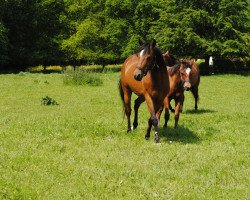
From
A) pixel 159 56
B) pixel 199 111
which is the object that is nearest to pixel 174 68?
pixel 159 56

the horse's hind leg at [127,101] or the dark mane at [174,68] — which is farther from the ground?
the dark mane at [174,68]

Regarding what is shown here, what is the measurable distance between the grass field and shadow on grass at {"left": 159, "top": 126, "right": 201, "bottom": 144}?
3cm

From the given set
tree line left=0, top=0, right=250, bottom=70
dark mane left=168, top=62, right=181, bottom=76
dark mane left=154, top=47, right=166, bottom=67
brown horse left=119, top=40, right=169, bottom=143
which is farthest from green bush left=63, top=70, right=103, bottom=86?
tree line left=0, top=0, right=250, bottom=70

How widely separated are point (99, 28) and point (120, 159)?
55155 millimetres

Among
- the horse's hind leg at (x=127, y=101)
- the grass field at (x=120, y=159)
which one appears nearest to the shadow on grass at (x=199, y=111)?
the grass field at (x=120, y=159)

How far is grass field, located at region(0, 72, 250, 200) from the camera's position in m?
7.50

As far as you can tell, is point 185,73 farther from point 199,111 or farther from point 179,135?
point 179,135

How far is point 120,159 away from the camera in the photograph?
9.73 m

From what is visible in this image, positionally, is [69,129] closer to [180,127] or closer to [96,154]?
[96,154]

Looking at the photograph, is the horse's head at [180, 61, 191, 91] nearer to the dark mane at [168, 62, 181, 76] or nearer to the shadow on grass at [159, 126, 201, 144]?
the dark mane at [168, 62, 181, 76]

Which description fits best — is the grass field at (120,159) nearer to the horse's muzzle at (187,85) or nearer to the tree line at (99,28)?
the horse's muzzle at (187,85)

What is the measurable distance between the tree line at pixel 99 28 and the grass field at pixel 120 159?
1437 inches

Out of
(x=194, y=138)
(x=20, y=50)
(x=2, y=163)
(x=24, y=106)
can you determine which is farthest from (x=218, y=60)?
(x=2, y=163)

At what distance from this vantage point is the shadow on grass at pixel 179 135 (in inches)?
482
